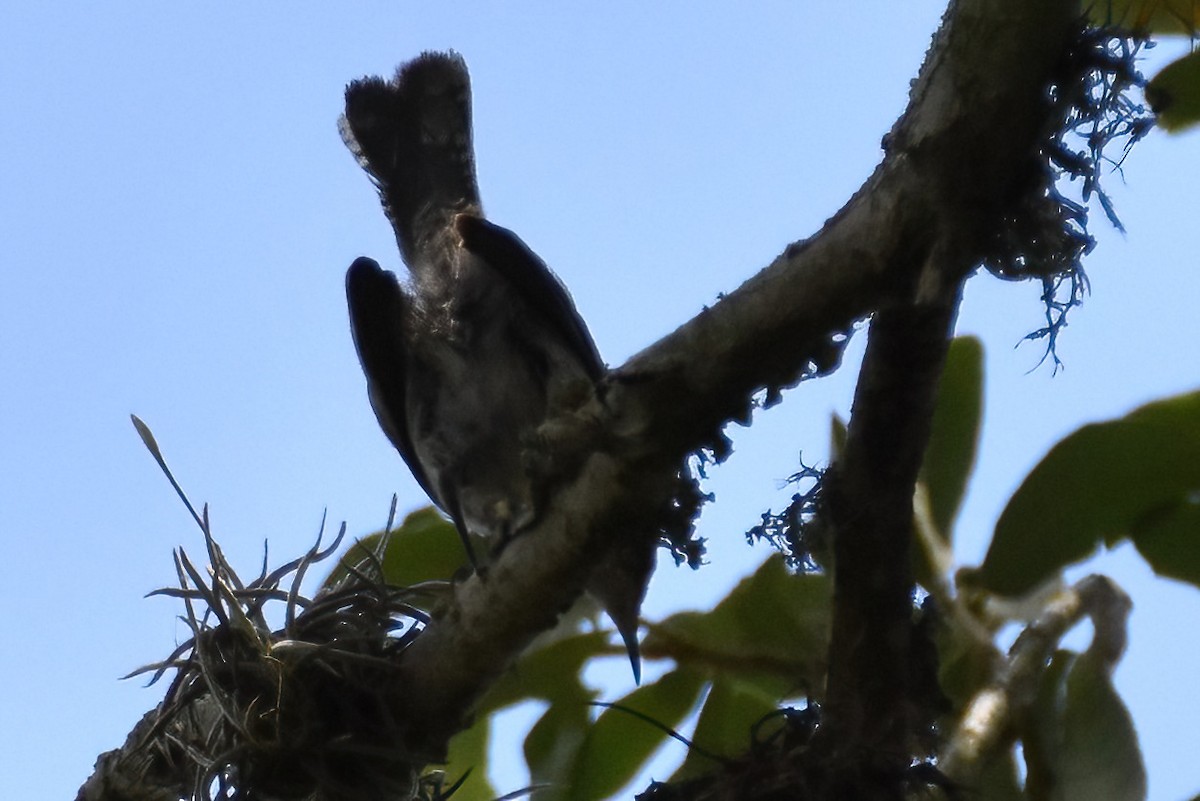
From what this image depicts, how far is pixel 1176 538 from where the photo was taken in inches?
73.8

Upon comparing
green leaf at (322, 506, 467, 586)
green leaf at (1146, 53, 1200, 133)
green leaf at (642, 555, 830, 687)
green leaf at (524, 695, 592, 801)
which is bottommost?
green leaf at (642, 555, 830, 687)

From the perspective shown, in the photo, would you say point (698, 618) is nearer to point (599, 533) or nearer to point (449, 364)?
point (599, 533)

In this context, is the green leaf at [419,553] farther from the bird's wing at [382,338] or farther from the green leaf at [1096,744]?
the green leaf at [1096,744]

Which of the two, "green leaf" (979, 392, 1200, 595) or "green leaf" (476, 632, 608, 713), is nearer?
"green leaf" (979, 392, 1200, 595)

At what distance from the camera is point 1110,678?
1.80 metres

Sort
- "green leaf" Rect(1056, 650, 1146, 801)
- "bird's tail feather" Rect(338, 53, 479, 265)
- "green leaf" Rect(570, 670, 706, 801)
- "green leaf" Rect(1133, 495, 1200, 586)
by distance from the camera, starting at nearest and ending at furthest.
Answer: "green leaf" Rect(1056, 650, 1146, 801) → "green leaf" Rect(1133, 495, 1200, 586) → "green leaf" Rect(570, 670, 706, 801) → "bird's tail feather" Rect(338, 53, 479, 265)

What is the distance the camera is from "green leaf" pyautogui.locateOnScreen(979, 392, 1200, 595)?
1.81 meters

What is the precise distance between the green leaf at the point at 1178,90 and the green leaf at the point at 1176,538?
563 millimetres

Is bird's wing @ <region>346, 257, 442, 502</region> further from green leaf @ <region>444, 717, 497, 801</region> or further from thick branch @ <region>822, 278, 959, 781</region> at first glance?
thick branch @ <region>822, 278, 959, 781</region>

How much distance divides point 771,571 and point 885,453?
0.42m

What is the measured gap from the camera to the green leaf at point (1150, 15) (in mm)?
1736

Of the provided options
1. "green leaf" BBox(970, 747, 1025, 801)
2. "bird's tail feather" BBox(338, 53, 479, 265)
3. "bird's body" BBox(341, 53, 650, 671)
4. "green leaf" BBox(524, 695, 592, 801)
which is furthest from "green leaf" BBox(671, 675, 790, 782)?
"bird's tail feather" BBox(338, 53, 479, 265)

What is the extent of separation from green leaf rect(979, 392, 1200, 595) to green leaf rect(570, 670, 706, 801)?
22.0 inches

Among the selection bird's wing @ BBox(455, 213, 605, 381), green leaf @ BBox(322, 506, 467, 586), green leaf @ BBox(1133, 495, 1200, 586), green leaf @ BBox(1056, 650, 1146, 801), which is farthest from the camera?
bird's wing @ BBox(455, 213, 605, 381)
